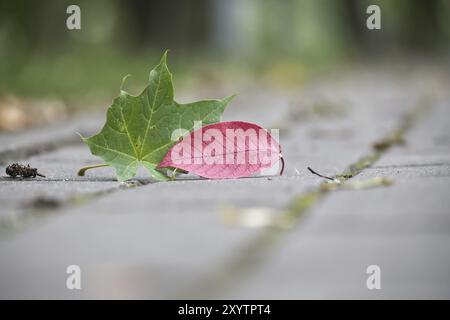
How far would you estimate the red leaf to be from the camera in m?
2.45

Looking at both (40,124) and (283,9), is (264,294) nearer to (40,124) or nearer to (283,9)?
(40,124)

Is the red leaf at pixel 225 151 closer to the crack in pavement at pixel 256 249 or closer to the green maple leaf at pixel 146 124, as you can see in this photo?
the green maple leaf at pixel 146 124

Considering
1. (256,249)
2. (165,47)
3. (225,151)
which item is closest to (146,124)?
(225,151)

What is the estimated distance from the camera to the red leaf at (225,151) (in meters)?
2.45

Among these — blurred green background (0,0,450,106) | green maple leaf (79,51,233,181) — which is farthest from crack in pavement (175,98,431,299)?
blurred green background (0,0,450,106)

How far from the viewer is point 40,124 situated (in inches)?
213

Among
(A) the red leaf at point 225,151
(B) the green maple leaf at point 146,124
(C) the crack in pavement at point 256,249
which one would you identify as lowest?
(C) the crack in pavement at point 256,249

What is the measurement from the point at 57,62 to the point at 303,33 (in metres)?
29.1

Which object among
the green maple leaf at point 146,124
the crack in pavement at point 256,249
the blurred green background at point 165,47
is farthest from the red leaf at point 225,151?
the blurred green background at point 165,47

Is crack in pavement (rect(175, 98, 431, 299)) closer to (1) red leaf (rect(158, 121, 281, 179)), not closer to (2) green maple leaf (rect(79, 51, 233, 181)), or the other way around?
(1) red leaf (rect(158, 121, 281, 179))

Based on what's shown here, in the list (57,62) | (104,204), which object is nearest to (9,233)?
(104,204)

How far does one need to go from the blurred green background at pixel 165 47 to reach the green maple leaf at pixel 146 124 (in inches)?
176

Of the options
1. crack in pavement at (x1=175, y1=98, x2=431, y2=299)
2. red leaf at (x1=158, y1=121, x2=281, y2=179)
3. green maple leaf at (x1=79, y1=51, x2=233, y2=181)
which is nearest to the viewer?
crack in pavement at (x1=175, y1=98, x2=431, y2=299)

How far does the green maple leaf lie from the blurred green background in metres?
4.48
